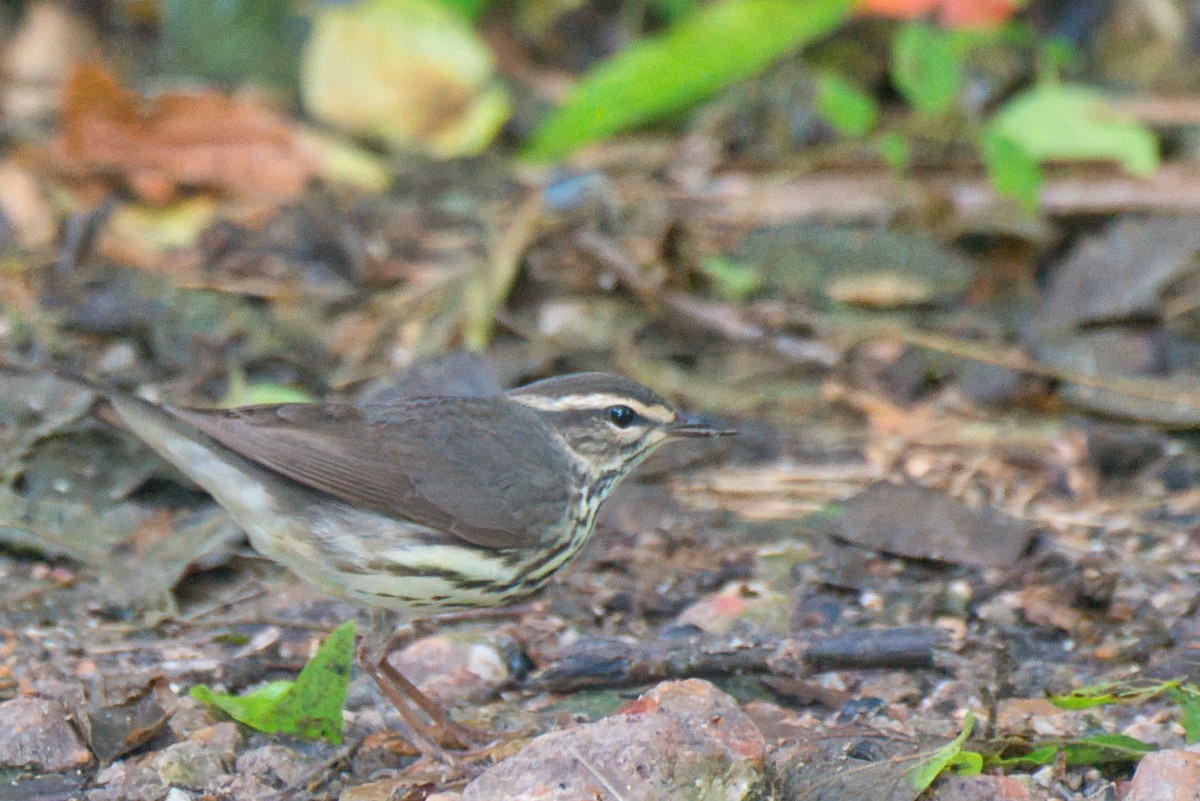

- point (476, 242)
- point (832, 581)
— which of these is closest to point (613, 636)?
point (832, 581)

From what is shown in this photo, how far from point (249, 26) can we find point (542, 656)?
5196mm

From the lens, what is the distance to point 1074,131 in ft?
24.6

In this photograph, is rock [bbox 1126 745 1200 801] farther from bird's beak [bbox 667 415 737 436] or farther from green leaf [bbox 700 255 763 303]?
green leaf [bbox 700 255 763 303]

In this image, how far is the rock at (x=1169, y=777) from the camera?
143 inches

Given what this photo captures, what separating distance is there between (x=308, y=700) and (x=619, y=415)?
55.4 inches

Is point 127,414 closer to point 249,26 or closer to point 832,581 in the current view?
point 832,581

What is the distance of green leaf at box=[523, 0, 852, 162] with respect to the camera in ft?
26.5

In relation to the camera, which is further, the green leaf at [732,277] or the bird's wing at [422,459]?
the green leaf at [732,277]

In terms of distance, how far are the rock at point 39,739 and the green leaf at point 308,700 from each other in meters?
0.33

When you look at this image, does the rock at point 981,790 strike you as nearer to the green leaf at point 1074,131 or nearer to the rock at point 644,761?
the rock at point 644,761

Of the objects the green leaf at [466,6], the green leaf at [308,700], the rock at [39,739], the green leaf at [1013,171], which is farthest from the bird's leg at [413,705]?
the green leaf at [466,6]

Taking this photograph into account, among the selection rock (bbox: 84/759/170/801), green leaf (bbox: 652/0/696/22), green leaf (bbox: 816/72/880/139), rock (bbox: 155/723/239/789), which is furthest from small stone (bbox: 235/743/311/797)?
green leaf (bbox: 652/0/696/22)

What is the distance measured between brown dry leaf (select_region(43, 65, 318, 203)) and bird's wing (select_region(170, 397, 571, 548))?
333cm

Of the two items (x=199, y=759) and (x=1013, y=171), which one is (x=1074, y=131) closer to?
(x=1013, y=171)
